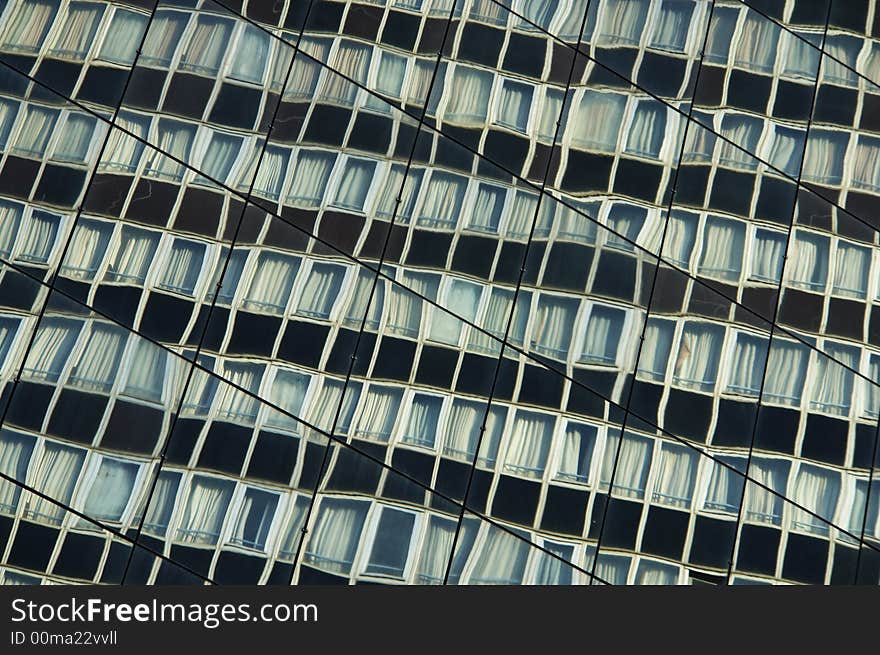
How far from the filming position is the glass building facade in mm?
17953

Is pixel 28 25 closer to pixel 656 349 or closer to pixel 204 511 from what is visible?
pixel 204 511

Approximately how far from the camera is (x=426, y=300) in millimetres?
19984

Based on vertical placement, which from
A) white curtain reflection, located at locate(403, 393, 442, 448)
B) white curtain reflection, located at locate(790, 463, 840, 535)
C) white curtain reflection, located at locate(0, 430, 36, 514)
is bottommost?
white curtain reflection, located at locate(0, 430, 36, 514)

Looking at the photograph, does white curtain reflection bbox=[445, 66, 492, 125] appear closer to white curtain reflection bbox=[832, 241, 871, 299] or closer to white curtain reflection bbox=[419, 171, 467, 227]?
white curtain reflection bbox=[419, 171, 467, 227]

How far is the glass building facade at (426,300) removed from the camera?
1795 centimetres

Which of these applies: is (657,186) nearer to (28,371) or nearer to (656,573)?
(656,573)

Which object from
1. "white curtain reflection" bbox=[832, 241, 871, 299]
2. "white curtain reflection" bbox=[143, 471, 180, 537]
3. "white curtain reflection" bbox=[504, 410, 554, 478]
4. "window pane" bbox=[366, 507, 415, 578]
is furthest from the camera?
"white curtain reflection" bbox=[832, 241, 871, 299]

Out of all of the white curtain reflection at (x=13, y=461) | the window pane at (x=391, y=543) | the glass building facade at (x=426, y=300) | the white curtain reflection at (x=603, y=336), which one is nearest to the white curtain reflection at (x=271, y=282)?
the glass building facade at (x=426, y=300)

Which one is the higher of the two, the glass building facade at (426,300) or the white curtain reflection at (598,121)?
the white curtain reflection at (598,121)

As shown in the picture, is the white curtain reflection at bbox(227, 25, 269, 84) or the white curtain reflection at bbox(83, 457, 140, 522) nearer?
the white curtain reflection at bbox(83, 457, 140, 522)

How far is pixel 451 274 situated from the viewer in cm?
2020

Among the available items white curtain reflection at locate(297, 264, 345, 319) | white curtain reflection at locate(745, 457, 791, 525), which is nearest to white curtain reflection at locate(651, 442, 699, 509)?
white curtain reflection at locate(745, 457, 791, 525)

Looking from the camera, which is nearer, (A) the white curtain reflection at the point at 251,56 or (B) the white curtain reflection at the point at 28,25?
(B) the white curtain reflection at the point at 28,25

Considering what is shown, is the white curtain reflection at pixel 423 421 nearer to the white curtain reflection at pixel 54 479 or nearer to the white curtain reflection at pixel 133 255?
the white curtain reflection at pixel 133 255
